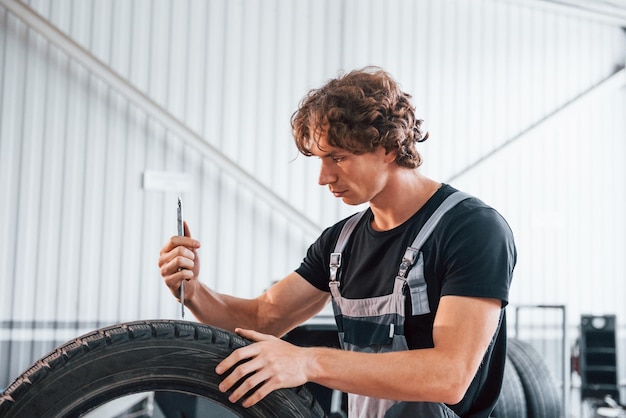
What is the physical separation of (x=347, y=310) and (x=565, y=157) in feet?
15.2

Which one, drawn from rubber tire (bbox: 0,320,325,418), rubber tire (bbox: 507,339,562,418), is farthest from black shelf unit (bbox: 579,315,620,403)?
rubber tire (bbox: 0,320,325,418)

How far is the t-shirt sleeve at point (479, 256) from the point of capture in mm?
1396

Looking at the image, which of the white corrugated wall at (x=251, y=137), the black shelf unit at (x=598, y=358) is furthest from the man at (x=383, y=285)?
the black shelf unit at (x=598, y=358)

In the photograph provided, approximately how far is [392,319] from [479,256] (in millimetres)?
292

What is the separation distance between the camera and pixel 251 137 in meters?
5.01

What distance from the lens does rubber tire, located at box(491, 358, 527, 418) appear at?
2.82 m

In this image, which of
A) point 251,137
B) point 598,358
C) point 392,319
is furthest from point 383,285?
point 598,358

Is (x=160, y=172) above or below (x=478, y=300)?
above

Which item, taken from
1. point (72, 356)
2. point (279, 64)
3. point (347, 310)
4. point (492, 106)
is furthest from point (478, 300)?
point (492, 106)

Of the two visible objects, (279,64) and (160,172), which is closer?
(160,172)

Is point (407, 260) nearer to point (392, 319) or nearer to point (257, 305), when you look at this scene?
point (392, 319)

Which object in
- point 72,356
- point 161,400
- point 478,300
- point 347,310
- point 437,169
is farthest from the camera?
point 437,169

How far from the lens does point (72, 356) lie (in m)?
1.18

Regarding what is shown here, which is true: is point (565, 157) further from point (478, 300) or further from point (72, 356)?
point (72, 356)
